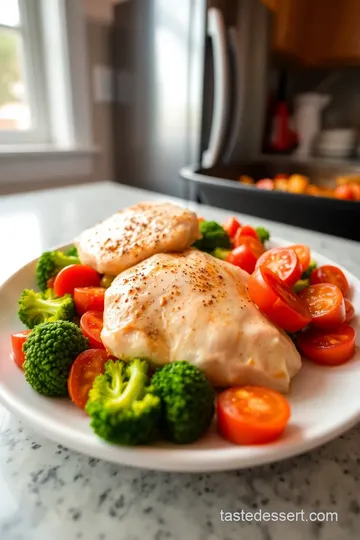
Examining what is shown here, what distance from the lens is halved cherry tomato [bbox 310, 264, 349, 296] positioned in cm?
85

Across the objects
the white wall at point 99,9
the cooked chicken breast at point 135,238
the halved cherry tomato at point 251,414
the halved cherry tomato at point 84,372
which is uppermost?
the white wall at point 99,9

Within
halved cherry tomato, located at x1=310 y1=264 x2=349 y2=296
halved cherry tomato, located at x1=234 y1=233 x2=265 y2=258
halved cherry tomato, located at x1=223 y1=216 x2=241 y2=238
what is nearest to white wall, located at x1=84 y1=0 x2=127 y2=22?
halved cherry tomato, located at x1=223 y1=216 x2=241 y2=238

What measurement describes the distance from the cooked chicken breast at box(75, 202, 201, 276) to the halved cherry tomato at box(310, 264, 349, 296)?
28 cm

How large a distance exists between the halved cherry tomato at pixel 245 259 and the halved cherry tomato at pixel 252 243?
0.07 feet

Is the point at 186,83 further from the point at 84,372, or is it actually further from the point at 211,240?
the point at 84,372

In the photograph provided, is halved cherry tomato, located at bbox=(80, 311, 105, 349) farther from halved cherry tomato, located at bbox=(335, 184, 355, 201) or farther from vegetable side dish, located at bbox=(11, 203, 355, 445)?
halved cherry tomato, located at bbox=(335, 184, 355, 201)

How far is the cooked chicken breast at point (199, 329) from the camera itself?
0.56 meters

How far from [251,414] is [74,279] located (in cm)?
50

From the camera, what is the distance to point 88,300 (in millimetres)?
772

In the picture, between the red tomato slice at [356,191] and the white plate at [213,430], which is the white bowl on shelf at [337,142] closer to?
the red tomato slice at [356,191]

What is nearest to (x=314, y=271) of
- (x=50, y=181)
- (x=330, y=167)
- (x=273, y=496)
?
(x=273, y=496)

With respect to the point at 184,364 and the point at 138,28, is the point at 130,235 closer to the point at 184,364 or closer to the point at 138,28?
the point at 184,364

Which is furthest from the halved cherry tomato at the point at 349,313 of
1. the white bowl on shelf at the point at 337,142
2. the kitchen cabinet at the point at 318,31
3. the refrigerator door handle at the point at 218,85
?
the white bowl on shelf at the point at 337,142

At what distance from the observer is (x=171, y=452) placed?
1.44 feet
